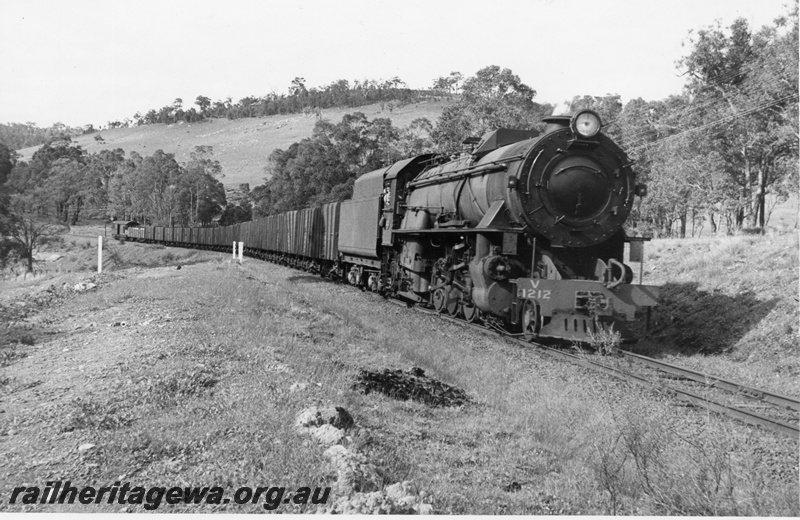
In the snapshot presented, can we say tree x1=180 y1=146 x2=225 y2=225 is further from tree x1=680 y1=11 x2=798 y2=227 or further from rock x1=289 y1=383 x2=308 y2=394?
rock x1=289 y1=383 x2=308 y2=394

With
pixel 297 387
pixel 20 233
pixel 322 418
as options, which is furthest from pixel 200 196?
pixel 322 418

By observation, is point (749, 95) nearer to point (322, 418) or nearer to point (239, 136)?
point (322, 418)

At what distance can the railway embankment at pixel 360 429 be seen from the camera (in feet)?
15.3

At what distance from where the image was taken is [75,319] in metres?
13.3

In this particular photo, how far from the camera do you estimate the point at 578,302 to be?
35.5 feet

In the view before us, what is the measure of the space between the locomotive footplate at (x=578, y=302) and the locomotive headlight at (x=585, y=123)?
2.96m

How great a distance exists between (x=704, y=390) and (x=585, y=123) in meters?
5.56

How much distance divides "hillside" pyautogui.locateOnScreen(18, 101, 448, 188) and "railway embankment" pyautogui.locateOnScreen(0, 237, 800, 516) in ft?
259

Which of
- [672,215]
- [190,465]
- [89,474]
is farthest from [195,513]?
[672,215]

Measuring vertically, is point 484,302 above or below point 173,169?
below

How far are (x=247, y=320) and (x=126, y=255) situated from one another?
190 ft

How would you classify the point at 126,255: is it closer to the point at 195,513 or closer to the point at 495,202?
the point at 495,202

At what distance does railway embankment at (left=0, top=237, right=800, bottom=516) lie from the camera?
4672 mm

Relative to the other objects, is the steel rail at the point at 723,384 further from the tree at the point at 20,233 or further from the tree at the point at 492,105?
the tree at the point at 20,233
